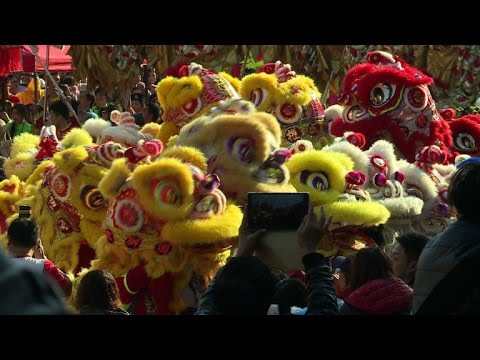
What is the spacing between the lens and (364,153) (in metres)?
6.43

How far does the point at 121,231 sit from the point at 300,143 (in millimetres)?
1809

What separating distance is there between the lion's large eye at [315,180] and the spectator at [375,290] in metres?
1.80

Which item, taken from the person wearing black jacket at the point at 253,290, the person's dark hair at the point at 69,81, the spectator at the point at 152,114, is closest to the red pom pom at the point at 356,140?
the spectator at the point at 152,114

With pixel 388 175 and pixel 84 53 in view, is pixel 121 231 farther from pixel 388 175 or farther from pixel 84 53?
pixel 84 53

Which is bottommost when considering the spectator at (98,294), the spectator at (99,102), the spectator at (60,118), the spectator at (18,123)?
the spectator at (99,102)

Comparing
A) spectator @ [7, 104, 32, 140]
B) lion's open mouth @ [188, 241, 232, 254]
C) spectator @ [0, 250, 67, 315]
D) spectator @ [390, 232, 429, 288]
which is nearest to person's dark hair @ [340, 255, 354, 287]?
spectator @ [390, 232, 429, 288]

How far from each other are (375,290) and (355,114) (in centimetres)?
393

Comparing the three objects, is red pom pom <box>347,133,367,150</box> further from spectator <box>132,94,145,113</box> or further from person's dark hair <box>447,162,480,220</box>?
person's dark hair <box>447,162,480,220</box>

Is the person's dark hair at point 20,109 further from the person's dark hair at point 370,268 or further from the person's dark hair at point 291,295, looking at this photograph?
the person's dark hair at point 370,268

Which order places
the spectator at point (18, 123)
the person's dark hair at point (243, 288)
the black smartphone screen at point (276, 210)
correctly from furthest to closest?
1. the spectator at point (18, 123)
2. the black smartphone screen at point (276, 210)
3. the person's dark hair at point (243, 288)

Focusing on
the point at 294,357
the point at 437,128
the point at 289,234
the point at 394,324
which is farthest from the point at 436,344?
the point at 437,128

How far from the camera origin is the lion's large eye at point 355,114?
754 centimetres

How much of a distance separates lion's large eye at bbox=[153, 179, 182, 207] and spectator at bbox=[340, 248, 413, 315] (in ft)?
4.10

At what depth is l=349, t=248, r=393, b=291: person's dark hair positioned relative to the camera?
12.7ft
